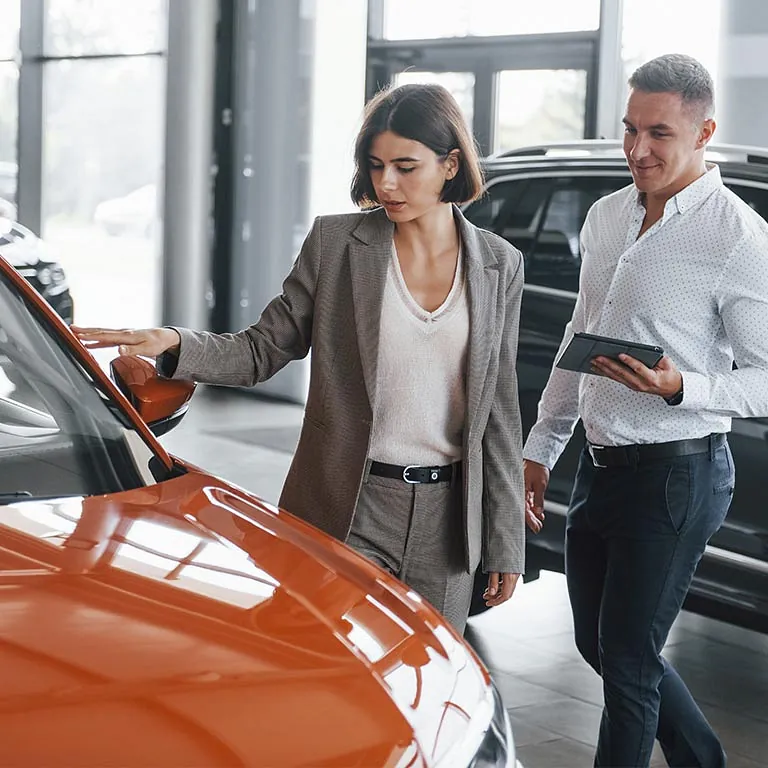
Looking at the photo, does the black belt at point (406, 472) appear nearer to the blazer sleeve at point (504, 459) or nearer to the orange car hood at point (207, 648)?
the blazer sleeve at point (504, 459)

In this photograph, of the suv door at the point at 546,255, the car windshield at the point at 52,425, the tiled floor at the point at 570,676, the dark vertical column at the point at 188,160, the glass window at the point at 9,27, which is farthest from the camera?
the glass window at the point at 9,27

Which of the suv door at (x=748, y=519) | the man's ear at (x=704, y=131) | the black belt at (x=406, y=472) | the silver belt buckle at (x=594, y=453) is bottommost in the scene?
the suv door at (x=748, y=519)

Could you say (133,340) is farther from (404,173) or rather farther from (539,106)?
(539,106)

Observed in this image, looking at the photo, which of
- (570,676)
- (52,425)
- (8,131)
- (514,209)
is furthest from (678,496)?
(8,131)

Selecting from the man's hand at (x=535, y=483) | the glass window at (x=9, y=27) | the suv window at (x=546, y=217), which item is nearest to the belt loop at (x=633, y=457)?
the man's hand at (x=535, y=483)

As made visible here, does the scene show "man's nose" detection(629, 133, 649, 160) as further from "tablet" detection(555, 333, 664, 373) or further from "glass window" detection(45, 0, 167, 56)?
"glass window" detection(45, 0, 167, 56)

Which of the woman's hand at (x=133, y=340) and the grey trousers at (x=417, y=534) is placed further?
the grey trousers at (x=417, y=534)

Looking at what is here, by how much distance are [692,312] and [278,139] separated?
7.27m

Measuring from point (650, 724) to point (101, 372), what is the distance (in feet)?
4.59

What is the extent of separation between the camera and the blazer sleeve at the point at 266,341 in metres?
2.65

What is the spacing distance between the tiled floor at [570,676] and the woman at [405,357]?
1.20 m

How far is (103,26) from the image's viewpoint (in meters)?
11.8

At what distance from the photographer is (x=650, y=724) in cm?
292

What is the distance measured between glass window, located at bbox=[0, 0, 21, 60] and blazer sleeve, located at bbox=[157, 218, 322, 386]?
1080cm
